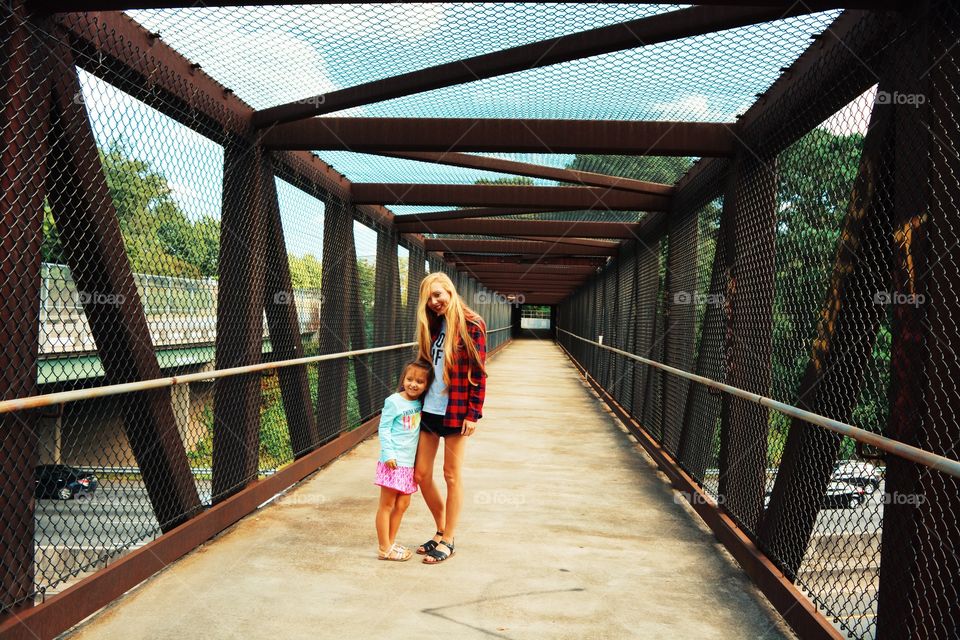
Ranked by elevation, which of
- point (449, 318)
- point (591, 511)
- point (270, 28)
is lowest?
point (591, 511)

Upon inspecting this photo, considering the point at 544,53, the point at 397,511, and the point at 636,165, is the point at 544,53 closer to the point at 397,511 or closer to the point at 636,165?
the point at 397,511

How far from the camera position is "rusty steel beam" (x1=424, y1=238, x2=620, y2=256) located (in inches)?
532

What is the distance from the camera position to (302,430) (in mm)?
6254

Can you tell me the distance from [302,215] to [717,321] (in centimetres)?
337

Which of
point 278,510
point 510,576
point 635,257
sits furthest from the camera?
point 635,257

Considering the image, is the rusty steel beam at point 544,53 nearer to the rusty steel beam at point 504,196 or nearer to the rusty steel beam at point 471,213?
A: the rusty steel beam at point 504,196

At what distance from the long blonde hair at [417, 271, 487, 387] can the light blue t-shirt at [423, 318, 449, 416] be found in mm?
34

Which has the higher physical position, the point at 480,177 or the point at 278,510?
the point at 480,177

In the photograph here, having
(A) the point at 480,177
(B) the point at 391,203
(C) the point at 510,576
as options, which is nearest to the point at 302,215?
(B) the point at 391,203

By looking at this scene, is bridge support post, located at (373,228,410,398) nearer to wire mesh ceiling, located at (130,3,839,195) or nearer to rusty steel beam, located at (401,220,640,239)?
rusty steel beam, located at (401,220,640,239)

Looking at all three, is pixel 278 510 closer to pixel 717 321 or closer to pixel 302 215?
pixel 302 215

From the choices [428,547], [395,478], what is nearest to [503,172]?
[395,478]

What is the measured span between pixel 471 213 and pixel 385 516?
5.88m

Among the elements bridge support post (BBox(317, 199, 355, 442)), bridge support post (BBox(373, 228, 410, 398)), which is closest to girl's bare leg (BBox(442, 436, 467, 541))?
bridge support post (BBox(317, 199, 355, 442))
